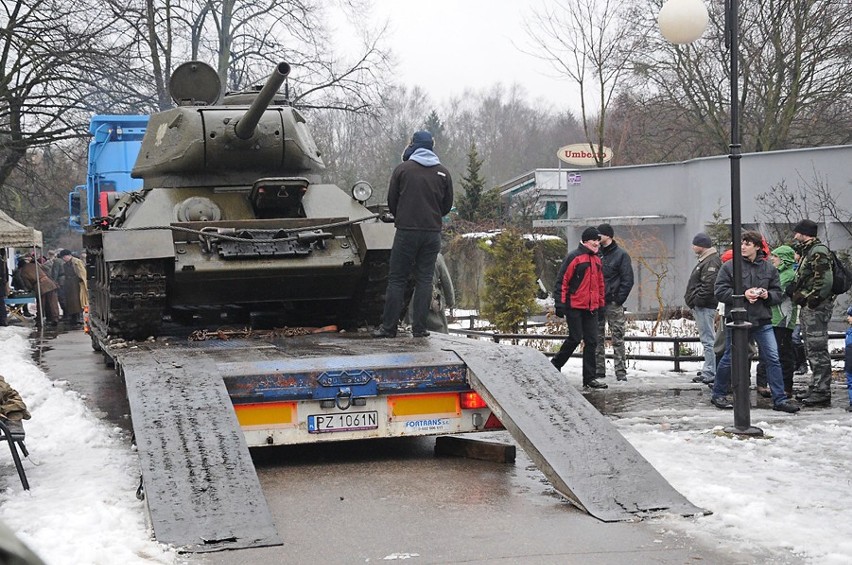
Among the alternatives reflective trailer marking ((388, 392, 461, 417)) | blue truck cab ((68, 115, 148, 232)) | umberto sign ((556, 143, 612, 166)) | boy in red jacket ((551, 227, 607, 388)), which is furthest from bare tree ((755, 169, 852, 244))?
umberto sign ((556, 143, 612, 166))

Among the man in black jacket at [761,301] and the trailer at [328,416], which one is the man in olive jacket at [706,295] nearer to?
the man in black jacket at [761,301]

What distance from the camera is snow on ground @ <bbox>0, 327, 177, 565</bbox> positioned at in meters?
5.95

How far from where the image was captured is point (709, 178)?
2448 cm

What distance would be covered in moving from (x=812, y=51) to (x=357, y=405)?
79.4 feet

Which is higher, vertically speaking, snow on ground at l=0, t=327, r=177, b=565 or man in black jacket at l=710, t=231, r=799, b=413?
man in black jacket at l=710, t=231, r=799, b=413

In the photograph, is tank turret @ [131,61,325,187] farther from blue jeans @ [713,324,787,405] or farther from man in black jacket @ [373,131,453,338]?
blue jeans @ [713,324,787,405]

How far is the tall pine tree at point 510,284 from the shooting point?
62.5ft

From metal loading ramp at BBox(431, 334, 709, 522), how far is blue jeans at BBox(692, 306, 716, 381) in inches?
179

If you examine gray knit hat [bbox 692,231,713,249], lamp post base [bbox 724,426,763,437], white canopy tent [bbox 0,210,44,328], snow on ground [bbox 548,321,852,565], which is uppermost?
white canopy tent [bbox 0,210,44,328]

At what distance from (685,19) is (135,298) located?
5.66 metres

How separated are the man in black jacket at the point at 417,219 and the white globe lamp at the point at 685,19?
303 cm

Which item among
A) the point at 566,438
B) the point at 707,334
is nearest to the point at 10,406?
Answer: the point at 566,438

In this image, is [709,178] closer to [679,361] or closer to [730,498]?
[679,361]

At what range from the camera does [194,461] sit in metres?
6.88
